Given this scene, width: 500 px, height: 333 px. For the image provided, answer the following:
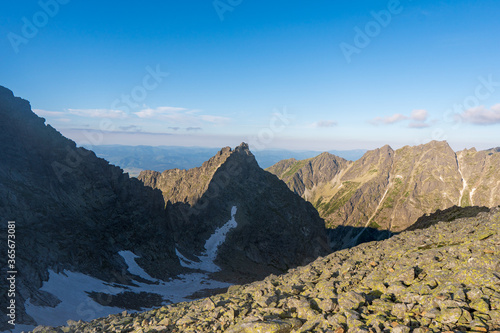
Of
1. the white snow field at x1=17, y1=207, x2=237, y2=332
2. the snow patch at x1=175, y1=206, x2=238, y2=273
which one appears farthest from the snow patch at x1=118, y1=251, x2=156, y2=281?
the snow patch at x1=175, y1=206, x2=238, y2=273

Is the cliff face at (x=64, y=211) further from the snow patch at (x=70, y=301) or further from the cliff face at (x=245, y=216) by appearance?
the cliff face at (x=245, y=216)

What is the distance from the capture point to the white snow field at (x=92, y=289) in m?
48.0

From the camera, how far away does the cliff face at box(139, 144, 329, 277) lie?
142625mm

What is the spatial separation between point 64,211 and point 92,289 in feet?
96.8

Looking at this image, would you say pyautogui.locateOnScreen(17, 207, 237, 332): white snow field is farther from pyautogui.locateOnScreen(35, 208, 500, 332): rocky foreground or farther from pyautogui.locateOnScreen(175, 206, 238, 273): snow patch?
pyautogui.locateOnScreen(35, 208, 500, 332): rocky foreground

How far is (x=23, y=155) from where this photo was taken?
80.7 metres

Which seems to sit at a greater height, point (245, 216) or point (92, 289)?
point (92, 289)

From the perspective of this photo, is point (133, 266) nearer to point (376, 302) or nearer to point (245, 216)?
point (245, 216)

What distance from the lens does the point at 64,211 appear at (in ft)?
264

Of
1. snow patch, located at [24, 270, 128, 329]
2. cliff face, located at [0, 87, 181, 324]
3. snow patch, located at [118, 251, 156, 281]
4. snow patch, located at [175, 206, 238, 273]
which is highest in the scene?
cliff face, located at [0, 87, 181, 324]

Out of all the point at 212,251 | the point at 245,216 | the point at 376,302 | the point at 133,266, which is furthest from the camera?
the point at 245,216

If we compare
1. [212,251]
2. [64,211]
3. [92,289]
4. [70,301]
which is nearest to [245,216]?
[212,251]

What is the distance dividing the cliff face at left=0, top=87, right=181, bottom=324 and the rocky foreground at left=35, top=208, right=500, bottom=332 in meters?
42.4

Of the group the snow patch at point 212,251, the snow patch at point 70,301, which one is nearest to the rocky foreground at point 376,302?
the snow patch at point 70,301
